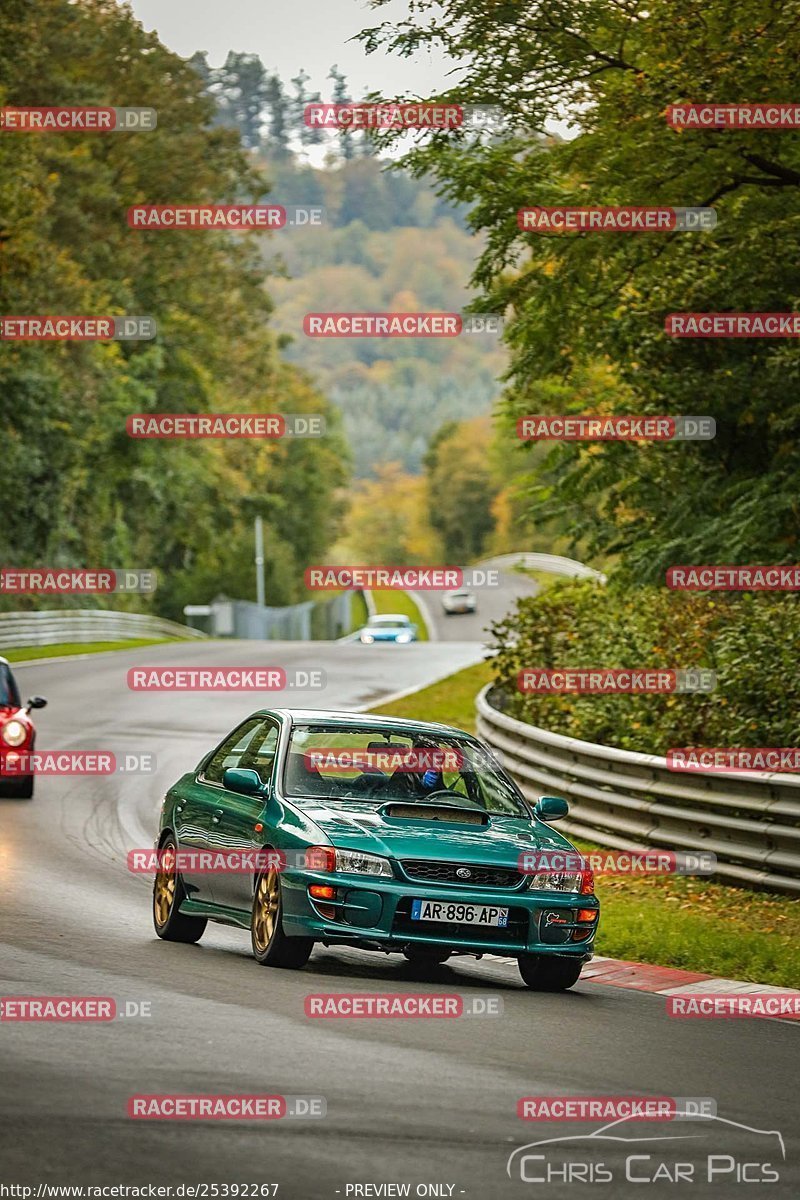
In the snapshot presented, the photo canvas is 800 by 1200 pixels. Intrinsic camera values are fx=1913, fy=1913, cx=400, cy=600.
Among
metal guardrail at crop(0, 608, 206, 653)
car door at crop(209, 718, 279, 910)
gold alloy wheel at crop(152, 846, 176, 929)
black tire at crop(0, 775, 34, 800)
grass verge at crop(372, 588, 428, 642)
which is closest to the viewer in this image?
car door at crop(209, 718, 279, 910)

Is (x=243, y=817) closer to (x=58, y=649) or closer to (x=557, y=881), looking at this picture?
(x=557, y=881)

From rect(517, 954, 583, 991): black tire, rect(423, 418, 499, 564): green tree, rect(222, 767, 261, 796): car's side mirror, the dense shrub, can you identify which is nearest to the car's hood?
rect(222, 767, 261, 796): car's side mirror

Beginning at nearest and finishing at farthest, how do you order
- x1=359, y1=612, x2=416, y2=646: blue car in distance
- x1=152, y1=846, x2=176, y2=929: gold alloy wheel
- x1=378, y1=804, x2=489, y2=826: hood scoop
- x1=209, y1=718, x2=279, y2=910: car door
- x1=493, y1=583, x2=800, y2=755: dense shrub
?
x1=378, y1=804, x2=489, y2=826: hood scoop, x1=209, y1=718, x2=279, y2=910: car door, x1=152, y1=846, x2=176, y2=929: gold alloy wheel, x1=493, y1=583, x2=800, y2=755: dense shrub, x1=359, y1=612, x2=416, y2=646: blue car in distance

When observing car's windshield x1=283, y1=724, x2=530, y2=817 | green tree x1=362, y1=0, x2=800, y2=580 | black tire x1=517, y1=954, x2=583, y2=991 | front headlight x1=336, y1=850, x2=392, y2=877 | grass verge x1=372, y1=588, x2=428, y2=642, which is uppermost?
green tree x1=362, y1=0, x2=800, y2=580

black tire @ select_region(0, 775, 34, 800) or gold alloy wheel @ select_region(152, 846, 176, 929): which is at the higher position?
gold alloy wheel @ select_region(152, 846, 176, 929)

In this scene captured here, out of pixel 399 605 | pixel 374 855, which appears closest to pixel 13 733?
pixel 374 855

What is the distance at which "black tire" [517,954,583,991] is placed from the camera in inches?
412

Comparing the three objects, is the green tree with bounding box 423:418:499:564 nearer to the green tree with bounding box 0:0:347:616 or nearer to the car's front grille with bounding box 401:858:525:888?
the green tree with bounding box 0:0:347:616

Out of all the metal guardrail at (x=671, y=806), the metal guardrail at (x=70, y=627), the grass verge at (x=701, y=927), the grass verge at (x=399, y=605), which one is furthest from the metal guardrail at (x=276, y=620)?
the grass verge at (x=701, y=927)

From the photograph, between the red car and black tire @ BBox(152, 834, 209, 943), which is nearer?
black tire @ BBox(152, 834, 209, 943)

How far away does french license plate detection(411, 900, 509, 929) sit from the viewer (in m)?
9.94

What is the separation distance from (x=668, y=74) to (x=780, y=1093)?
43.2 ft

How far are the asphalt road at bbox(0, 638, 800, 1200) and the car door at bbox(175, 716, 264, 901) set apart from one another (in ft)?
1.38

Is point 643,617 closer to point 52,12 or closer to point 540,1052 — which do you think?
point 540,1052
